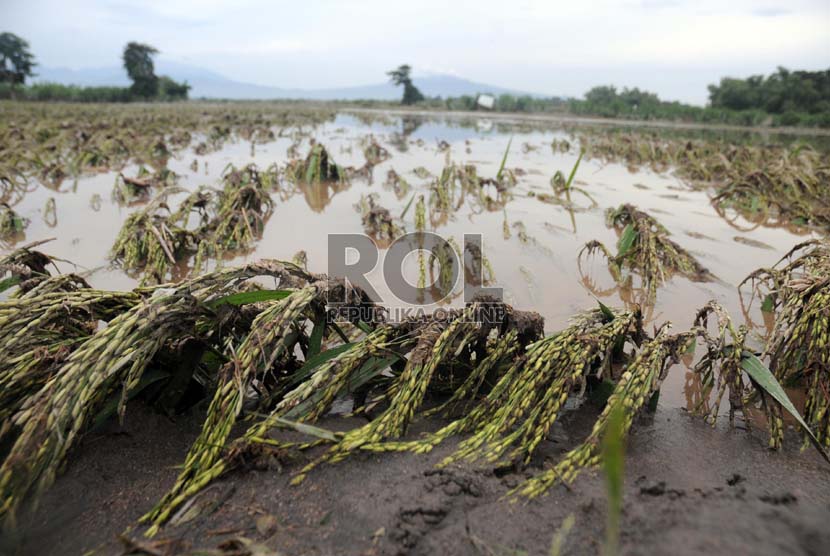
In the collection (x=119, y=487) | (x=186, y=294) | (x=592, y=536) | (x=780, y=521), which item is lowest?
(x=119, y=487)

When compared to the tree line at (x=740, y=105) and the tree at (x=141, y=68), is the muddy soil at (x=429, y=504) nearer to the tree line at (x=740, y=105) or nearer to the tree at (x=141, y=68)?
the tree line at (x=740, y=105)

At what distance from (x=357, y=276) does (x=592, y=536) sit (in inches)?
108

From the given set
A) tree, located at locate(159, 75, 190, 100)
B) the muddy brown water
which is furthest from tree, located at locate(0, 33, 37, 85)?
the muddy brown water

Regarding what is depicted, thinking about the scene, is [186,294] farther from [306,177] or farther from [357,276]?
[306,177]

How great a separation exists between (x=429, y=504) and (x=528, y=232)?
158 inches

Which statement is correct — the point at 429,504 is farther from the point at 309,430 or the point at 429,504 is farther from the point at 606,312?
the point at 606,312

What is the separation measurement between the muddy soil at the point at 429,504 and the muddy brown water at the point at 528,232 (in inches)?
25.3

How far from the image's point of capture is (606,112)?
35.9m

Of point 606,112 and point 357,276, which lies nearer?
point 357,276

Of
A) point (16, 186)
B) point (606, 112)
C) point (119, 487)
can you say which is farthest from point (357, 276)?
point (606, 112)

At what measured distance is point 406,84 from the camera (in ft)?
168

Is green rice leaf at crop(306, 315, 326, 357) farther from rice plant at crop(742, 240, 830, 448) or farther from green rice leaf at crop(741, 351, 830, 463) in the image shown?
rice plant at crop(742, 240, 830, 448)

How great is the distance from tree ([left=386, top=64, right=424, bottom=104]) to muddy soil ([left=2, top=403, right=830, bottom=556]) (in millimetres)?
52605

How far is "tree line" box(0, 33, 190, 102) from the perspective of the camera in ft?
122
